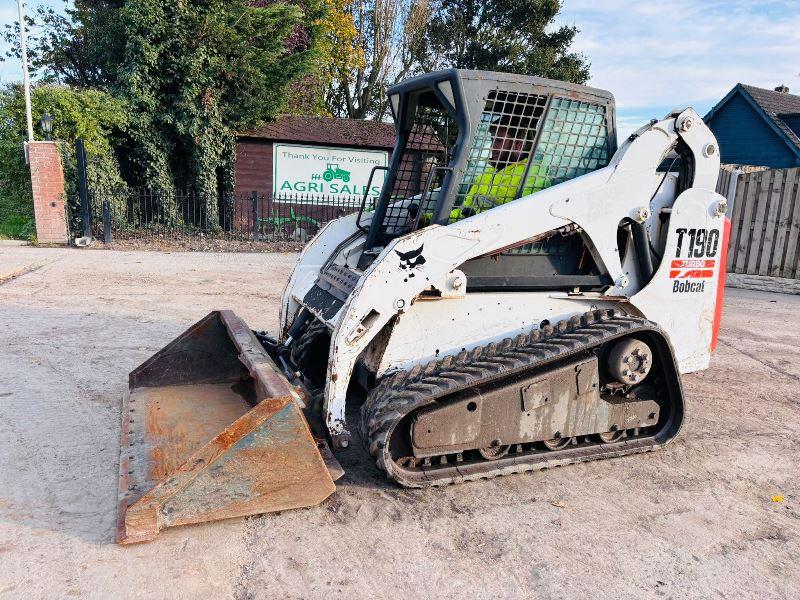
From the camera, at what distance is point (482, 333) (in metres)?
3.65

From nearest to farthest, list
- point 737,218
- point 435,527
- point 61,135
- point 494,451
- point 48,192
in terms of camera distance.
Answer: point 435,527 < point 494,451 < point 737,218 < point 48,192 < point 61,135

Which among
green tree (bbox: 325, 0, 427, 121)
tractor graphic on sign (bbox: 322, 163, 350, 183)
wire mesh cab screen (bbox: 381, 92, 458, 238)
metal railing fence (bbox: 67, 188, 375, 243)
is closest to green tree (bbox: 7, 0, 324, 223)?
metal railing fence (bbox: 67, 188, 375, 243)

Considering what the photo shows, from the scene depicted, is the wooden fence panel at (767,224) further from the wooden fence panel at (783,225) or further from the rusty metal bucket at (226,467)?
the rusty metal bucket at (226,467)

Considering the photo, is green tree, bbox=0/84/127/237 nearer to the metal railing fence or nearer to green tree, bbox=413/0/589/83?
the metal railing fence

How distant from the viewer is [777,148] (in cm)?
2184

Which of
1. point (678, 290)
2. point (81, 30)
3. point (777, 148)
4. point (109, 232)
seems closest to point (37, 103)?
point (109, 232)

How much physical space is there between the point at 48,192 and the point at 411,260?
1382cm

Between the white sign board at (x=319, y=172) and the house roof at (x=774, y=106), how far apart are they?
44.4 ft

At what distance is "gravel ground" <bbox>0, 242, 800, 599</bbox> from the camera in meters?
2.62

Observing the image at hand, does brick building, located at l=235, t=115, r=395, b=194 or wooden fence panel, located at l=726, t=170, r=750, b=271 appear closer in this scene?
wooden fence panel, located at l=726, t=170, r=750, b=271

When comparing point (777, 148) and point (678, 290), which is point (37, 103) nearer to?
point (678, 290)

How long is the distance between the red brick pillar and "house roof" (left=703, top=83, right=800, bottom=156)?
21.7m

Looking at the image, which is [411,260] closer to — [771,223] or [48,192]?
[771,223]

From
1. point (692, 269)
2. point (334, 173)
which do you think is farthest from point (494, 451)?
point (334, 173)
